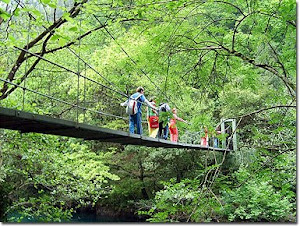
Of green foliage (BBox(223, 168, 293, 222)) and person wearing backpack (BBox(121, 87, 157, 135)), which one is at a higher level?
person wearing backpack (BBox(121, 87, 157, 135))

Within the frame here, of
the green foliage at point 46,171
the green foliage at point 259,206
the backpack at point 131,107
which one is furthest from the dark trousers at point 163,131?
the green foliage at point 259,206

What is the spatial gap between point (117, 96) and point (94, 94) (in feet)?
1.72

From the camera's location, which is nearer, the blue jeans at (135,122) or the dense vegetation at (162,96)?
the dense vegetation at (162,96)

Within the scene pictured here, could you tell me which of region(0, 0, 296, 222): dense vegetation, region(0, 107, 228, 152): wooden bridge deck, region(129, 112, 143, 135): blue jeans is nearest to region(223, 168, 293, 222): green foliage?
Answer: region(0, 0, 296, 222): dense vegetation

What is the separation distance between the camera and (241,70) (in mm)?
2746

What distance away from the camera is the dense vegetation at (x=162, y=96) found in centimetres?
201

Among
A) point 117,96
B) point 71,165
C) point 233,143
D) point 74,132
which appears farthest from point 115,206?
point 74,132

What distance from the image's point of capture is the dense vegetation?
2.01 meters

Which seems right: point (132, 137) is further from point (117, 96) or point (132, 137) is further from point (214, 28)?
point (117, 96)

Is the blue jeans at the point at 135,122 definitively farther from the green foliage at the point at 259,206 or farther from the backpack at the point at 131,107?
the green foliage at the point at 259,206

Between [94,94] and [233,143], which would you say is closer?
[233,143]

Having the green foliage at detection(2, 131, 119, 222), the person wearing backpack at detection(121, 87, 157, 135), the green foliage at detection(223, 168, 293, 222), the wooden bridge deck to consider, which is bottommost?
the green foliage at detection(223, 168, 293, 222)

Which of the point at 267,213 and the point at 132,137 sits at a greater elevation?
the point at 132,137

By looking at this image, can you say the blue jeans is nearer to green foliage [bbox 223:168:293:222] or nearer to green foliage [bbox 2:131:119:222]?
green foliage [bbox 2:131:119:222]
